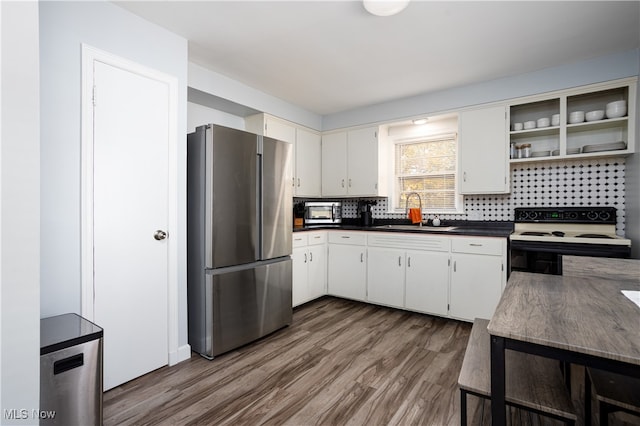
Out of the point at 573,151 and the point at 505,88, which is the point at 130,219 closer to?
the point at 505,88

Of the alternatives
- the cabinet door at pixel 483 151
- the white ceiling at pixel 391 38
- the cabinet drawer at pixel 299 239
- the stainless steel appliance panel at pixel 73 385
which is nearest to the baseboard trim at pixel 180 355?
the stainless steel appliance panel at pixel 73 385

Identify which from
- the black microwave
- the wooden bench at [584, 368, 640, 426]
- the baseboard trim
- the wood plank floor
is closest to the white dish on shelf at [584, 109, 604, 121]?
the wood plank floor

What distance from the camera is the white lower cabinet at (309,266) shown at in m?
3.54

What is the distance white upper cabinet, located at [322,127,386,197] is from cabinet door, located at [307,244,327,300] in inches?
35.5

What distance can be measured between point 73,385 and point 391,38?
2930 mm

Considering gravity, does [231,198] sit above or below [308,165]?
below

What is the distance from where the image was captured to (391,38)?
2.43 meters

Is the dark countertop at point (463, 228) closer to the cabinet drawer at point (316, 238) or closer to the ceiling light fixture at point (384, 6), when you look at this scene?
the cabinet drawer at point (316, 238)

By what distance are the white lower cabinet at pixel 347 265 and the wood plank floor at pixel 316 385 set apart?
857 millimetres

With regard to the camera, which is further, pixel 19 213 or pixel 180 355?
pixel 180 355

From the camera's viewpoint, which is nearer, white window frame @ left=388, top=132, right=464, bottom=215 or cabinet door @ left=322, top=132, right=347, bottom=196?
white window frame @ left=388, top=132, right=464, bottom=215

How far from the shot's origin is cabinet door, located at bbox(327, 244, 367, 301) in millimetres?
3740

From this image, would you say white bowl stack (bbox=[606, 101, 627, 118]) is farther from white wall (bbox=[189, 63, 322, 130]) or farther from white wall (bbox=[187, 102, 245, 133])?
white wall (bbox=[187, 102, 245, 133])

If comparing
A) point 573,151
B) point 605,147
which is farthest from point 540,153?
point 605,147
